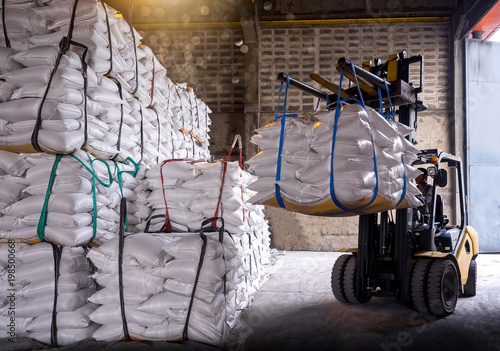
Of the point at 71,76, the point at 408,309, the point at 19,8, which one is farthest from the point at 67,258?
the point at 408,309

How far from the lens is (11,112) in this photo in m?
3.29

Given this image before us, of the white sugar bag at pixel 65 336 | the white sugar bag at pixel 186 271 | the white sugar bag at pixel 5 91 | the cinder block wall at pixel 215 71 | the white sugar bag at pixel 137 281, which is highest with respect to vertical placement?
the cinder block wall at pixel 215 71

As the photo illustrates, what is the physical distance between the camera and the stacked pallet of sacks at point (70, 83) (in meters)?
3.27

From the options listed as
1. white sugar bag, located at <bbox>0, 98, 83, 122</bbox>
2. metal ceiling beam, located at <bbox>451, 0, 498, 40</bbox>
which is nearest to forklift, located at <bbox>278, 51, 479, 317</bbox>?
white sugar bag, located at <bbox>0, 98, 83, 122</bbox>

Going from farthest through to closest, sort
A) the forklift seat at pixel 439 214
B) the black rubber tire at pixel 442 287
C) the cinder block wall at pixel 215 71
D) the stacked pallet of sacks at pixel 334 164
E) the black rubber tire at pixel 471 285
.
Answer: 1. the cinder block wall at pixel 215 71
2. the black rubber tire at pixel 471 285
3. the forklift seat at pixel 439 214
4. the black rubber tire at pixel 442 287
5. the stacked pallet of sacks at pixel 334 164

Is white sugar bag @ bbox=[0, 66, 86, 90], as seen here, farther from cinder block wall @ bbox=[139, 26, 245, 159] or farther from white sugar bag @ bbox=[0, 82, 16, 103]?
cinder block wall @ bbox=[139, 26, 245, 159]

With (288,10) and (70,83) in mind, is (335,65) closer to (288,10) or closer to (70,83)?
(288,10)

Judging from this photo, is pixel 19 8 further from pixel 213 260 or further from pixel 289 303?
pixel 289 303

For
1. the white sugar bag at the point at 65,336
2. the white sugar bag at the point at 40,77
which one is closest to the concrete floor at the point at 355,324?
the white sugar bag at the point at 65,336

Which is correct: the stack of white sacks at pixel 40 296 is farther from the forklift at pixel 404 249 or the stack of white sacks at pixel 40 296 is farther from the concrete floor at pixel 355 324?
the forklift at pixel 404 249

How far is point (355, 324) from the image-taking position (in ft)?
12.8

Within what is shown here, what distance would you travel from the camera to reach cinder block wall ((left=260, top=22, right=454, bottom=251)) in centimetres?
1058

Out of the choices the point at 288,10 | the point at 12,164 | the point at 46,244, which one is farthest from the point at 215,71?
the point at 46,244

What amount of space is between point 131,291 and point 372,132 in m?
2.26
